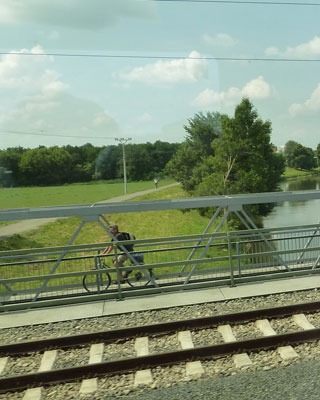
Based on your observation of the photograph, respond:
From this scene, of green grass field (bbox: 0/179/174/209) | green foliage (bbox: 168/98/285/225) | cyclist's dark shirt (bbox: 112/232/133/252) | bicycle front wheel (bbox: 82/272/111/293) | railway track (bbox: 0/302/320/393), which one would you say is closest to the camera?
railway track (bbox: 0/302/320/393)

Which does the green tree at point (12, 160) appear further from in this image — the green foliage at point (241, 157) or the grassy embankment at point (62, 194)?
the green foliage at point (241, 157)

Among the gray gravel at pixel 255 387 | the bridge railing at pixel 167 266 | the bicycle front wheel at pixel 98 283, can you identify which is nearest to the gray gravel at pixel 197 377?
the gray gravel at pixel 255 387

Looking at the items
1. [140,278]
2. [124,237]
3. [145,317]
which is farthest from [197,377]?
[124,237]

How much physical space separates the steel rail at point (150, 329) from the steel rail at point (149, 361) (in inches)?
33.7

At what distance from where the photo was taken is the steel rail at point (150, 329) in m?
5.80

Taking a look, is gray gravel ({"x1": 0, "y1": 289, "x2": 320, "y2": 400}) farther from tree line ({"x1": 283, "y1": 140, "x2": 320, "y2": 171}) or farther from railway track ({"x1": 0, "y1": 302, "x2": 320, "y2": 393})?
tree line ({"x1": 283, "y1": 140, "x2": 320, "y2": 171})

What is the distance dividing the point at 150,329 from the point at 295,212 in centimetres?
2994

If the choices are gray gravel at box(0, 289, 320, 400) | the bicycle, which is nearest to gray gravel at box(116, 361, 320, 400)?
gray gravel at box(0, 289, 320, 400)

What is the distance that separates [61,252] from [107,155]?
74.4 ft

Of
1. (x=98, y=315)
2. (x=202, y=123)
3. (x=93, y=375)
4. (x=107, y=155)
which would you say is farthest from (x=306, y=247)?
(x=202, y=123)

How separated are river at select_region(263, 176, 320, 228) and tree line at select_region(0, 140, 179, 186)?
973 cm

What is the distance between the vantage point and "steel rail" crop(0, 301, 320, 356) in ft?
19.0

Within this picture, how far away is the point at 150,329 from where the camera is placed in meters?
6.10

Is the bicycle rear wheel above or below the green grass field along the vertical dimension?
below
